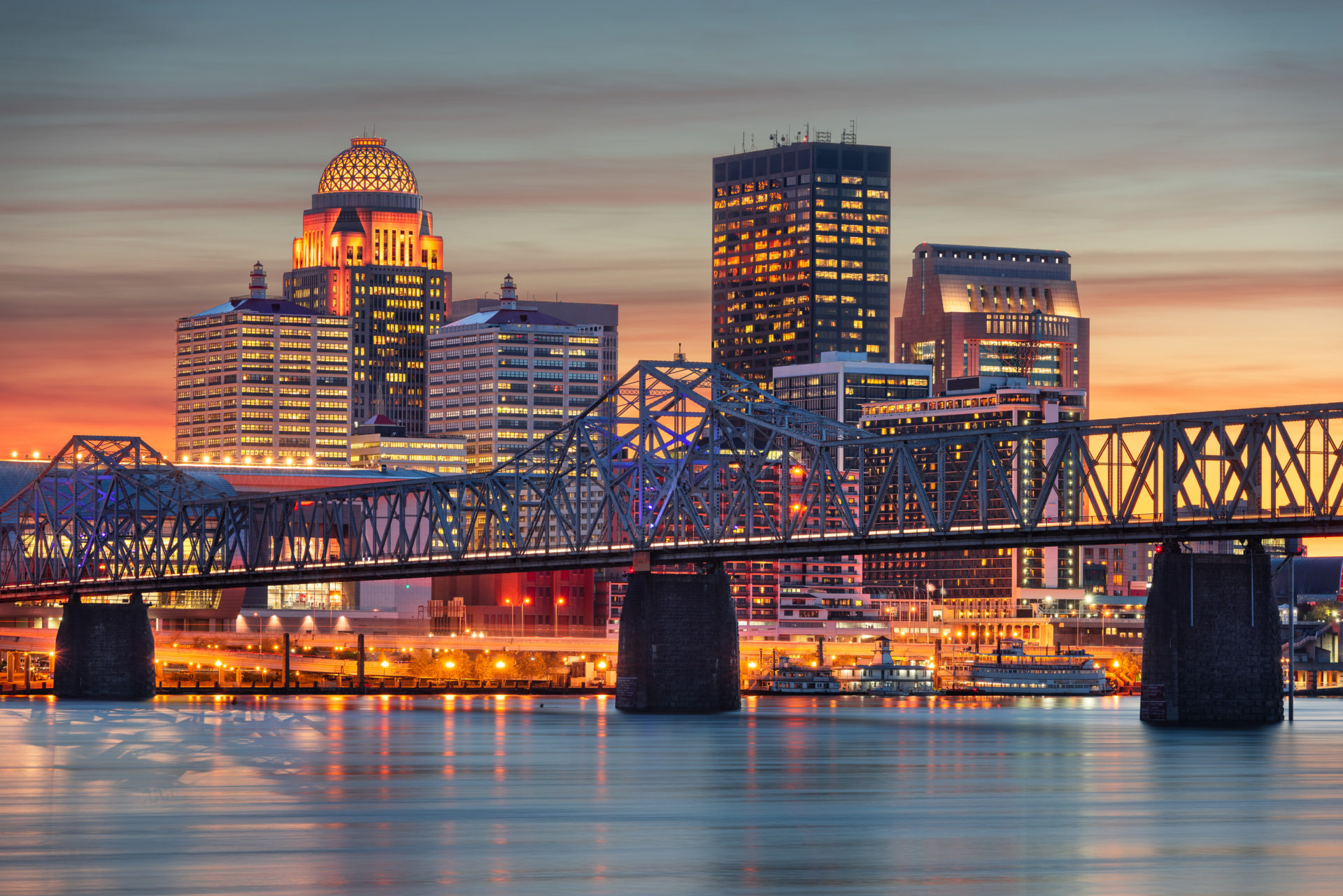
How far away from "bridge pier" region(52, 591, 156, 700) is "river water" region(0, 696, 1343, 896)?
4344 centimetres

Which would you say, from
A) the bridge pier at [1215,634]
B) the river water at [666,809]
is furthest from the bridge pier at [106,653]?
the bridge pier at [1215,634]

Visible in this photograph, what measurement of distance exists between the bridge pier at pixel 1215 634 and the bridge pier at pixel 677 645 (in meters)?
33.2

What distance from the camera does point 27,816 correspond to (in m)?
79.5

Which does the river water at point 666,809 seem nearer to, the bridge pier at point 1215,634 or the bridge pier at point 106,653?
the bridge pier at point 1215,634

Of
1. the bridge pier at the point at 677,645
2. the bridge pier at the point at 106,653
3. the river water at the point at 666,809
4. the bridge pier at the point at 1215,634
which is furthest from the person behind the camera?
the bridge pier at the point at 106,653

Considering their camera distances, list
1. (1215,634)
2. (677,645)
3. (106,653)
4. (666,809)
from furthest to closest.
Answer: (106,653) < (677,645) < (1215,634) < (666,809)

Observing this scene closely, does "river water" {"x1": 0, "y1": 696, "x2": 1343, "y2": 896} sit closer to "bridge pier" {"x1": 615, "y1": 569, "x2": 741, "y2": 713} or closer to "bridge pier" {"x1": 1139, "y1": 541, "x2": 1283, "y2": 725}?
"bridge pier" {"x1": 1139, "y1": 541, "x2": 1283, "y2": 725}

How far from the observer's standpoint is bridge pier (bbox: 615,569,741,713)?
15312 cm

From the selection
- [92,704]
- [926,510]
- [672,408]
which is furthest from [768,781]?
[92,704]

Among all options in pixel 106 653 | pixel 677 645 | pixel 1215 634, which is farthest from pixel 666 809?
pixel 106 653

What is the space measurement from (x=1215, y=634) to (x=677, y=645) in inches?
1494

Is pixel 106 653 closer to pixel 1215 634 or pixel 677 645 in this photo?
pixel 677 645

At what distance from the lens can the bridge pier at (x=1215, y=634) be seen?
5059 inches

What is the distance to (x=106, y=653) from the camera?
618 feet
